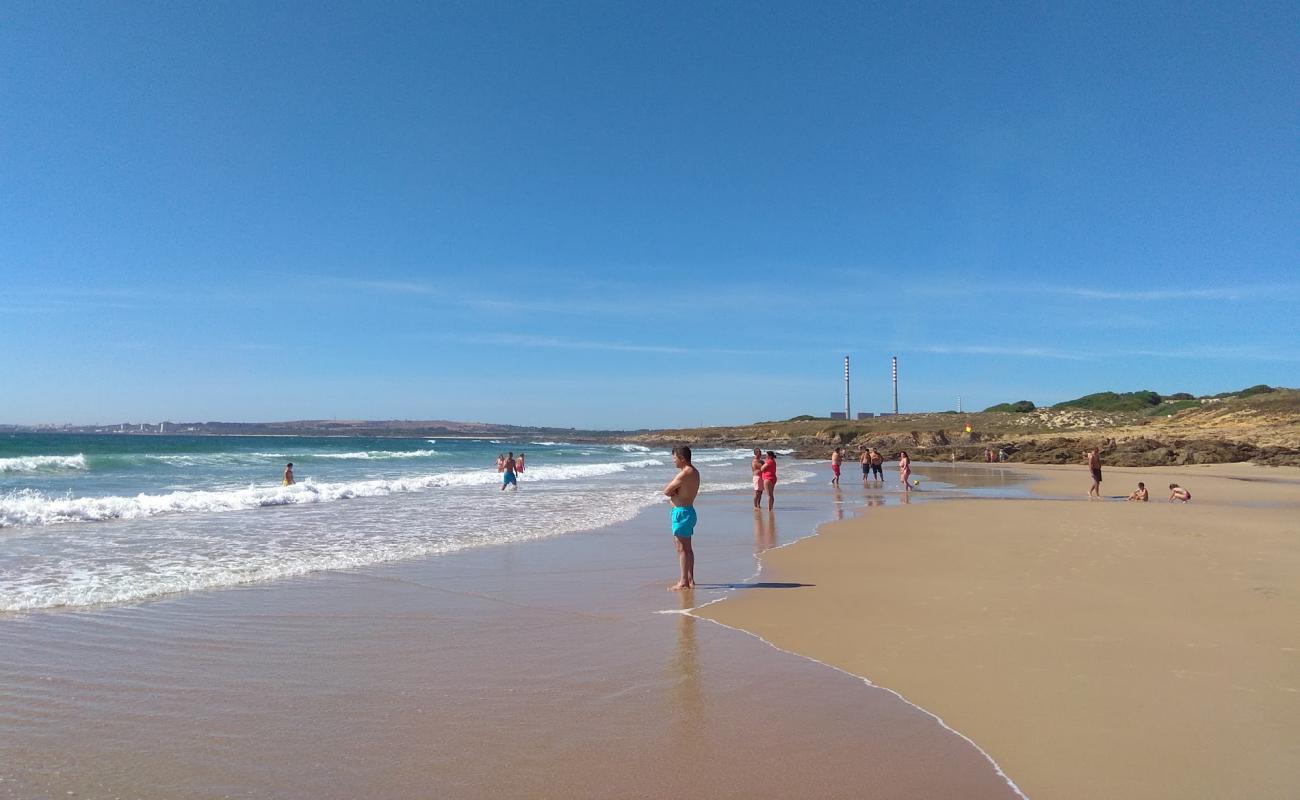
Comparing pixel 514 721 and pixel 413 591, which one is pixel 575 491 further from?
pixel 514 721

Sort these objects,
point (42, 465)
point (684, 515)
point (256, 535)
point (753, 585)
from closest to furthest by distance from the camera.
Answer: point (684, 515)
point (753, 585)
point (256, 535)
point (42, 465)

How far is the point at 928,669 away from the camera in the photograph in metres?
5.72

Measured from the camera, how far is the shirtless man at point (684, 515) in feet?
29.7

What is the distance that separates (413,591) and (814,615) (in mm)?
4386

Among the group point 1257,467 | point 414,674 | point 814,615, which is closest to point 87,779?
point 414,674

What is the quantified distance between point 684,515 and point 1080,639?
4204mm

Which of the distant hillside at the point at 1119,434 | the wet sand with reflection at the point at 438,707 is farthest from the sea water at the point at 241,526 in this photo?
the distant hillside at the point at 1119,434

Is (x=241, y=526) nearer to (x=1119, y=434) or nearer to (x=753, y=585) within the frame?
(x=753, y=585)

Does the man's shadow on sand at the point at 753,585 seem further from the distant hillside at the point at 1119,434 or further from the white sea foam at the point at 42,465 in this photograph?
the white sea foam at the point at 42,465

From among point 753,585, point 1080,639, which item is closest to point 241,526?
point 753,585

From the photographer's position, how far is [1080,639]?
21.1ft

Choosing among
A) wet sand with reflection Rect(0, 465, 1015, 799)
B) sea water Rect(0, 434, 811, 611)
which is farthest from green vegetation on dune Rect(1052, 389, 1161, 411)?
wet sand with reflection Rect(0, 465, 1015, 799)

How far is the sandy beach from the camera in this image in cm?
412

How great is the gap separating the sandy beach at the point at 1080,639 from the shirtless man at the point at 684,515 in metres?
0.79
